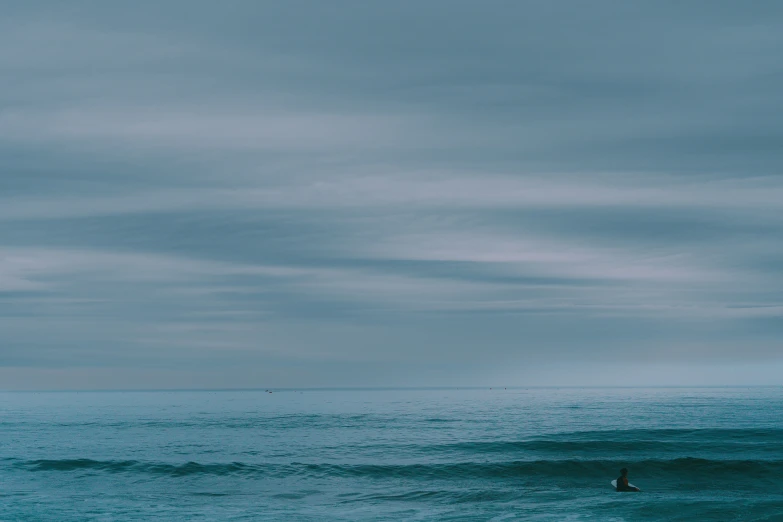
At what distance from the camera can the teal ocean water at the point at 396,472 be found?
37.2m

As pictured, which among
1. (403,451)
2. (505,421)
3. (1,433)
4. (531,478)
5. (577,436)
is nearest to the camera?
(531,478)

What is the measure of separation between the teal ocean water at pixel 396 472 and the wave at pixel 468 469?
15cm

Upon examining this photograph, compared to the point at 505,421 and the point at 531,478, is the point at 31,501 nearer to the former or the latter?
the point at 531,478

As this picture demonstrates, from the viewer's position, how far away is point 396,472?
2021 inches

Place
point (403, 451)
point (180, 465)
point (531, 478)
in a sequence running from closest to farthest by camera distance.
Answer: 1. point (531, 478)
2. point (180, 465)
3. point (403, 451)

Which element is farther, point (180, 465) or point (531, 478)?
point (180, 465)

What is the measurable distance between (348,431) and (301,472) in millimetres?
30529

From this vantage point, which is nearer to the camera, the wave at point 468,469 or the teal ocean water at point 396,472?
the teal ocean water at point 396,472

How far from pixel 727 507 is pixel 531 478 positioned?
48.0 ft

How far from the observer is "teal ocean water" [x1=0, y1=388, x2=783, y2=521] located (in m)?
37.2

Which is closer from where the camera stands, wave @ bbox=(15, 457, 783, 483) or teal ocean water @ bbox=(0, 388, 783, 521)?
teal ocean water @ bbox=(0, 388, 783, 521)

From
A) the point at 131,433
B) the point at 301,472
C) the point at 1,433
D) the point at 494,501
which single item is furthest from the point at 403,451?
the point at 1,433

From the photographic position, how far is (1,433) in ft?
Answer: 260

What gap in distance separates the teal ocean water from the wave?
0.15 meters
